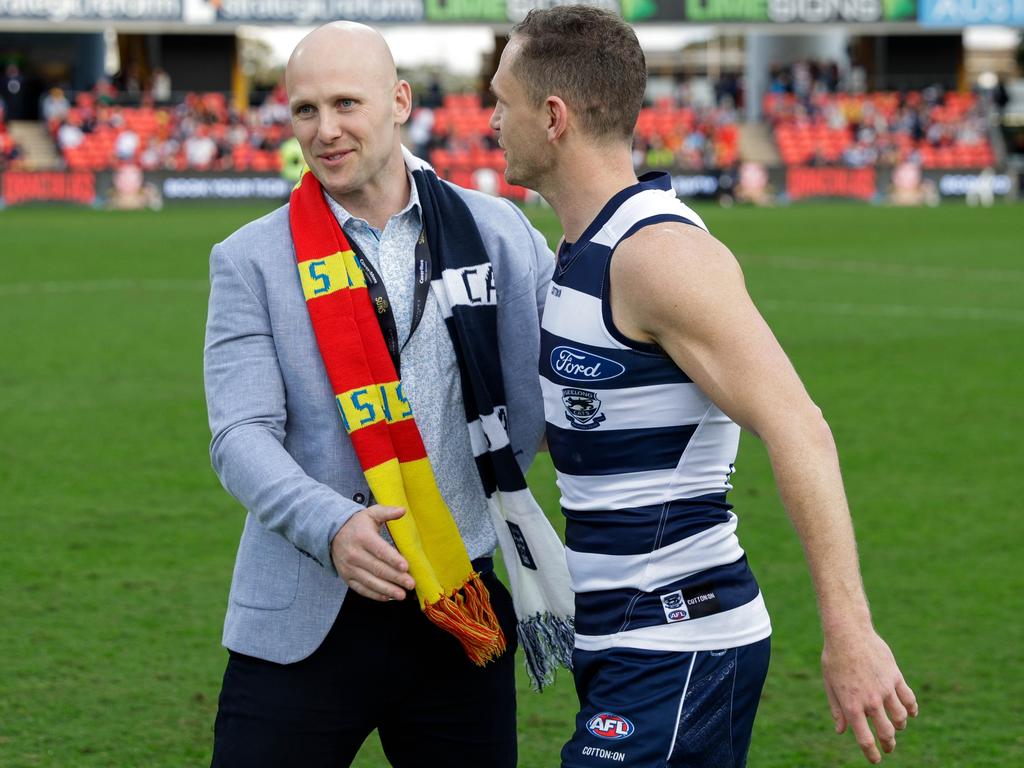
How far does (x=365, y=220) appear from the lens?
10.1 feet

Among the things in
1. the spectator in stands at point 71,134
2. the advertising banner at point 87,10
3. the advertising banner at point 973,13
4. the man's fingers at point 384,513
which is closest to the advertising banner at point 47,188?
the spectator in stands at point 71,134

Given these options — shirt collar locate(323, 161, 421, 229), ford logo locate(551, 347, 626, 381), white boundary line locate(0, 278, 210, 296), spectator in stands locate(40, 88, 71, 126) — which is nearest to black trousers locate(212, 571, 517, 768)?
ford logo locate(551, 347, 626, 381)

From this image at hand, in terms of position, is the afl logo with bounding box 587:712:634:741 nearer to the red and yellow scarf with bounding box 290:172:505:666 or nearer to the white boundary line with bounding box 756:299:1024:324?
the red and yellow scarf with bounding box 290:172:505:666

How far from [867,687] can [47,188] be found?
33.4 metres

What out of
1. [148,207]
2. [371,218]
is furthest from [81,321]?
[148,207]

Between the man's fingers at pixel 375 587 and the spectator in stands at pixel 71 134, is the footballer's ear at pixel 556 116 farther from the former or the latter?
the spectator in stands at pixel 71 134

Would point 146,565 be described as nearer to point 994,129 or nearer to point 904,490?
point 904,490

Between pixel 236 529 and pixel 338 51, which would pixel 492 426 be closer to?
pixel 338 51

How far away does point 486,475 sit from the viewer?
3.11m

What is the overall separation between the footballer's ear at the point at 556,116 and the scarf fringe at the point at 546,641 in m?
1.00

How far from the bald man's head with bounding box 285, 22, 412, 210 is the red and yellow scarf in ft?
0.34

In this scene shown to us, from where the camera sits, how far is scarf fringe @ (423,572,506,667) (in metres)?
2.91

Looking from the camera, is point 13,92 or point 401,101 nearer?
point 401,101

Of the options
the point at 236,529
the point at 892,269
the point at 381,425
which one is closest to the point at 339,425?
the point at 381,425
